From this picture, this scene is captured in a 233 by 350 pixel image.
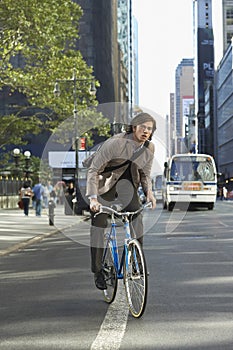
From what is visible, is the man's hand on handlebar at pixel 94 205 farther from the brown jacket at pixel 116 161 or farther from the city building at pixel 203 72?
the city building at pixel 203 72

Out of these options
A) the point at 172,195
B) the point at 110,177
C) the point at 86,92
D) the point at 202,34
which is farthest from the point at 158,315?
the point at 202,34

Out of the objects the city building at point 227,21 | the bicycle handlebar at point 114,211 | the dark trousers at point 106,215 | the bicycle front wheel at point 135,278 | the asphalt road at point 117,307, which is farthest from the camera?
the city building at point 227,21

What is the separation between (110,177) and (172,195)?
28.9m

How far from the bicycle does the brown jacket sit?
0.29 meters

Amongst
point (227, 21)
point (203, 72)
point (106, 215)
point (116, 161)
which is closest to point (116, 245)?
point (106, 215)

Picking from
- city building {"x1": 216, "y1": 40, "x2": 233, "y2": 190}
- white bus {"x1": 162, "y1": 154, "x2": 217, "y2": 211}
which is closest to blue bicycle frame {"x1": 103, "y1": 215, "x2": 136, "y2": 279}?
white bus {"x1": 162, "y1": 154, "x2": 217, "y2": 211}

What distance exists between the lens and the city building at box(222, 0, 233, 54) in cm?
13912

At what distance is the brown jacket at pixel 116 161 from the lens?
6.89 meters

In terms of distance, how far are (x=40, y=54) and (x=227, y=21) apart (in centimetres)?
12153

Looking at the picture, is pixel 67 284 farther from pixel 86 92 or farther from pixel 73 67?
pixel 86 92

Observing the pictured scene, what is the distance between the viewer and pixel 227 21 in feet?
463

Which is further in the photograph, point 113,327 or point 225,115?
point 225,115

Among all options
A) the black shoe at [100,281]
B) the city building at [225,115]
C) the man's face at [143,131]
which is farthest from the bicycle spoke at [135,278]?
the city building at [225,115]

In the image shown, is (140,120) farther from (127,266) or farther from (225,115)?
(225,115)
